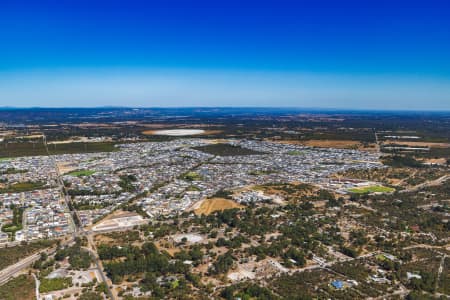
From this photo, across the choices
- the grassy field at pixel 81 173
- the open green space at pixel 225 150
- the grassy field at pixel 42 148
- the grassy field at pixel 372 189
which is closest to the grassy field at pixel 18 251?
the grassy field at pixel 81 173

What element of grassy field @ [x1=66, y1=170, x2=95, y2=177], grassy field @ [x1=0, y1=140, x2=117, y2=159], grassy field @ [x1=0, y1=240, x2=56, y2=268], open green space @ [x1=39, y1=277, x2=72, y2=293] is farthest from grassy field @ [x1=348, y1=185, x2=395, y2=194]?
grassy field @ [x1=0, y1=140, x2=117, y2=159]

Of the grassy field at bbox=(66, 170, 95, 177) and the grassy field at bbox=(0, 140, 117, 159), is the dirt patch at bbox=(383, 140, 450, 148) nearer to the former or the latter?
the grassy field at bbox=(0, 140, 117, 159)

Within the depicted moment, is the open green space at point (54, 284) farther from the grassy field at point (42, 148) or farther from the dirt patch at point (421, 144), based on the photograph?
the dirt patch at point (421, 144)

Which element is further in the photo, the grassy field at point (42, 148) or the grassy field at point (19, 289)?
the grassy field at point (42, 148)

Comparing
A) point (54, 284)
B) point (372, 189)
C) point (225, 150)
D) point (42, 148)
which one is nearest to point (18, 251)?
point (54, 284)

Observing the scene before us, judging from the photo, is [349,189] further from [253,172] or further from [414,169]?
[414,169]

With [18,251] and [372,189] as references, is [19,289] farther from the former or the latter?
[372,189]

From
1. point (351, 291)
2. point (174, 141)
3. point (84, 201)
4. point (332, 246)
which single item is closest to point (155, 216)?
point (84, 201)
